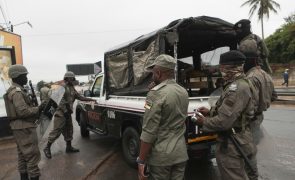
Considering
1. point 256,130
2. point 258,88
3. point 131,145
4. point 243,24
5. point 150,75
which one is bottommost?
point 131,145

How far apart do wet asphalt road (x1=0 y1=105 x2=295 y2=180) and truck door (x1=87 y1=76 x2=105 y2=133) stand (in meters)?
0.62

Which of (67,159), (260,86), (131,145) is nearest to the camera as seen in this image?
(260,86)

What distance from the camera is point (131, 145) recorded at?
5852mm

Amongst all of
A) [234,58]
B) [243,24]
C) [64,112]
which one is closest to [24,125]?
[64,112]

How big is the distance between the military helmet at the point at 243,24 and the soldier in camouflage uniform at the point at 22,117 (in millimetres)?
3773

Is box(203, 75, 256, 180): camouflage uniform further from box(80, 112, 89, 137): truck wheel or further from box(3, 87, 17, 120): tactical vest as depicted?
box(80, 112, 89, 137): truck wheel

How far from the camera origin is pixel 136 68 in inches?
222

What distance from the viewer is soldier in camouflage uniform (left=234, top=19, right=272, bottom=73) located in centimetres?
416

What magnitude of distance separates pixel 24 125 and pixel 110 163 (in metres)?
2.29

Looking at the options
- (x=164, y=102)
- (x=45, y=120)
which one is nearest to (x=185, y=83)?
(x=45, y=120)

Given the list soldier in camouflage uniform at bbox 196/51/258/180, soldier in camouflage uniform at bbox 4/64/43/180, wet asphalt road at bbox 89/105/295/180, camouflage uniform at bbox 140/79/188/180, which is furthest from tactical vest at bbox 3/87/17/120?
soldier in camouflage uniform at bbox 196/51/258/180

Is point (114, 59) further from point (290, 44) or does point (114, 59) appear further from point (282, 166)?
point (290, 44)

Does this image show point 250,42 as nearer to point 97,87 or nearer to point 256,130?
point 256,130

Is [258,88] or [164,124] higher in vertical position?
[258,88]
